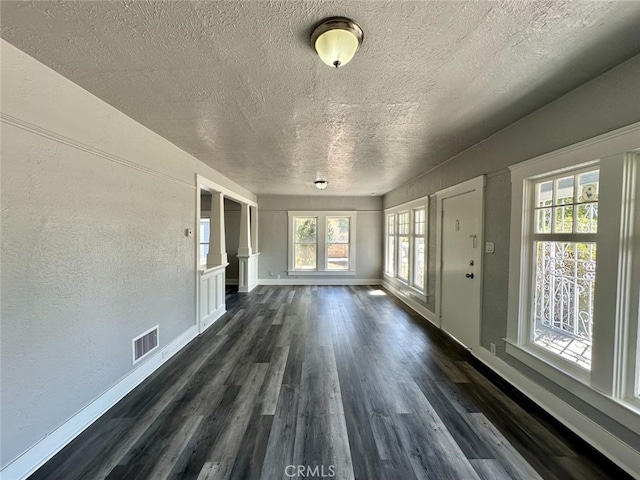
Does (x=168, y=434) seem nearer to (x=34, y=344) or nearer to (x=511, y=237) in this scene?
(x=34, y=344)

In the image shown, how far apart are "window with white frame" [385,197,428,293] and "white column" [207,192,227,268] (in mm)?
3516

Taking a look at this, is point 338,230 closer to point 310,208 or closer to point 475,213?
point 310,208

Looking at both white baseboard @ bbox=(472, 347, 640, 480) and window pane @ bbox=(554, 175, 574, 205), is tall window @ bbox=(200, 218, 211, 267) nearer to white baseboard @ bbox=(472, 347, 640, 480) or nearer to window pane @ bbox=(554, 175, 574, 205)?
white baseboard @ bbox=(472, 347, 640, 480)

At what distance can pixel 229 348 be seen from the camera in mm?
3318

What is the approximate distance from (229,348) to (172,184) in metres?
2.09

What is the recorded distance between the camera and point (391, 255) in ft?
22.1

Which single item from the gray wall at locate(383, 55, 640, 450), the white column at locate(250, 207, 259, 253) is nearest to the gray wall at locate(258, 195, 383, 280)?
the white column at locate(250, 207, 259, 253)

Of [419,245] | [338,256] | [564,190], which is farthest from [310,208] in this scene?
[564,190]

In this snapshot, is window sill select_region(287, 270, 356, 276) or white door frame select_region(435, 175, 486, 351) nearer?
white door frame select_region(435, 175, 486, 351)

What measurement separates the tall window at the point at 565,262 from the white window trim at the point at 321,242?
5173mm

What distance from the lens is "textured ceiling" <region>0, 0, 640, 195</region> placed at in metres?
1.26

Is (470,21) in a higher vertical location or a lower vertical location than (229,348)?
higher

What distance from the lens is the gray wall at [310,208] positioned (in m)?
7.36

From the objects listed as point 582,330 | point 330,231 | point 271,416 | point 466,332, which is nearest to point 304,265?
point 330,231
